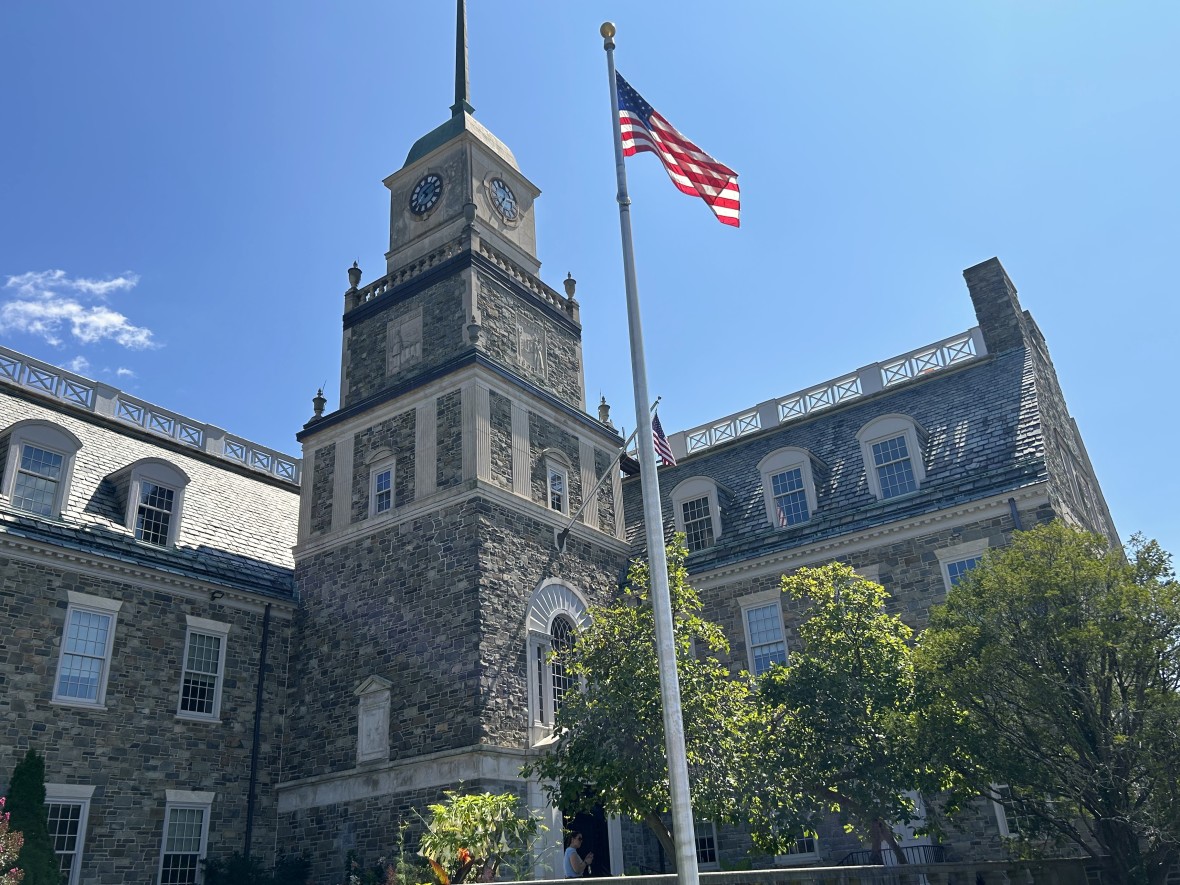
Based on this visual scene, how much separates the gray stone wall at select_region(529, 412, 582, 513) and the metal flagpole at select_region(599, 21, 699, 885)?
12.1 m

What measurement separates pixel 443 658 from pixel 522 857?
535 centimetres

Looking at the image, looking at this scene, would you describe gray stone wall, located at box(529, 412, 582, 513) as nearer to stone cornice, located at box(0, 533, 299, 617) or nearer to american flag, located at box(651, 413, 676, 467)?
american flag, located at box(651, 413, 676, 467)

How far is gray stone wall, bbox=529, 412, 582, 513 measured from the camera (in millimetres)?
25406

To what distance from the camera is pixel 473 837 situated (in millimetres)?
15594

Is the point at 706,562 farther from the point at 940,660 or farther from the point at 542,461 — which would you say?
the point at 940,660

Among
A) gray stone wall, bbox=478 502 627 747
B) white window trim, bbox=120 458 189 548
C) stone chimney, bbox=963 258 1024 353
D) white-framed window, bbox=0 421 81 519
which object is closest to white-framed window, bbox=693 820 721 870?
gray stone wall, bbox=478 502 627 747

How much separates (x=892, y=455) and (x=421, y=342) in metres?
13.1

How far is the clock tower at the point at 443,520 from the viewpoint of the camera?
21.7 meters

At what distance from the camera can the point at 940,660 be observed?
1534 centimetres

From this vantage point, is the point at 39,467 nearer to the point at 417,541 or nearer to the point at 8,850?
the point at 417,541

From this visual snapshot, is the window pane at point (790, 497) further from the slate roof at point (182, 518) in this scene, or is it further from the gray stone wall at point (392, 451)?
the slate roof at point (182, 518)

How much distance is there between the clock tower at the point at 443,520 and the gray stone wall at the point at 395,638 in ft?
0.16

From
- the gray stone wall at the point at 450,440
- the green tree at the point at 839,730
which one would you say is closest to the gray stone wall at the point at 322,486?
A: the gray stone wall at the point at 450,440

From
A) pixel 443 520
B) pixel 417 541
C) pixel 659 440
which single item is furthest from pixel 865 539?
pixel 417 541
